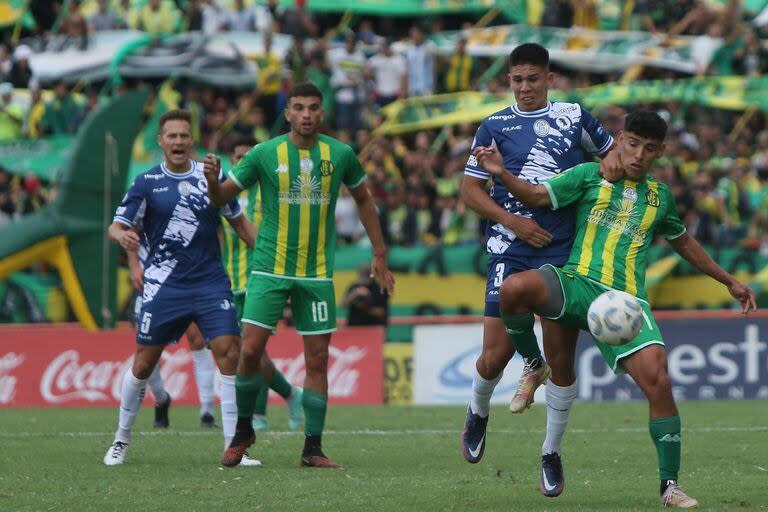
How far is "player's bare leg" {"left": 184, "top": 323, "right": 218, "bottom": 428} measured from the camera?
14195 millimetres

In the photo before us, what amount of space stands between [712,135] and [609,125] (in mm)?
2335

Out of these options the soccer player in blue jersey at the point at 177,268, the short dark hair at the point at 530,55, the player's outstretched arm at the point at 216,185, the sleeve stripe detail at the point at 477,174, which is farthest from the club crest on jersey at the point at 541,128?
the soccer player in blue jersey at the point at 177,268

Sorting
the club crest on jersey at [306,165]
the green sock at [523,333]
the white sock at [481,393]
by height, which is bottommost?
the white sock at [481,393]

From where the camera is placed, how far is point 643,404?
17.8 meters

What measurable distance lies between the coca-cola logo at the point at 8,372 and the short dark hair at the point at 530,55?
38.4ft

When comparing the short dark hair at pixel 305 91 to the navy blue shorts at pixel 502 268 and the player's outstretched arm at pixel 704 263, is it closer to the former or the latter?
the navy blue shorts at pixel 502 268

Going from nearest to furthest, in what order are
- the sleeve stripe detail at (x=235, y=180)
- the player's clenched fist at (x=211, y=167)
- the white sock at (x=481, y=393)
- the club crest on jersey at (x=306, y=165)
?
the white sock at (x=481, y=393) → the player's clenched fist at (x=211, y=167) → the sleeve stripe detail at (x=235, y=180) → the club crest on jersey at (x=306, y=165)

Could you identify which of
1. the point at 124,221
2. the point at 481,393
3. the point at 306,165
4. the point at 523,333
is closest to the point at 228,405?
the point at 124,221

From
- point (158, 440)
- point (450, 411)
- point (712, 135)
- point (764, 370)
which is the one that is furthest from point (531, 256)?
point (712, 135)

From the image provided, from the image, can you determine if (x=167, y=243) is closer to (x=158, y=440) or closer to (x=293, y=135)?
(x=293, y=135)

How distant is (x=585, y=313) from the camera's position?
8.28m

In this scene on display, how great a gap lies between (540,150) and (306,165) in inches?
71.3

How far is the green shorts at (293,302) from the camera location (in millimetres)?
10258

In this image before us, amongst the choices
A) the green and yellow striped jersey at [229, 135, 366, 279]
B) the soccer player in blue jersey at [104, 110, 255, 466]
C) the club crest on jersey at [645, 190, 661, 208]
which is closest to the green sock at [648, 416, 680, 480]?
the club crest on jersey at [645, 190, 661, 208]
